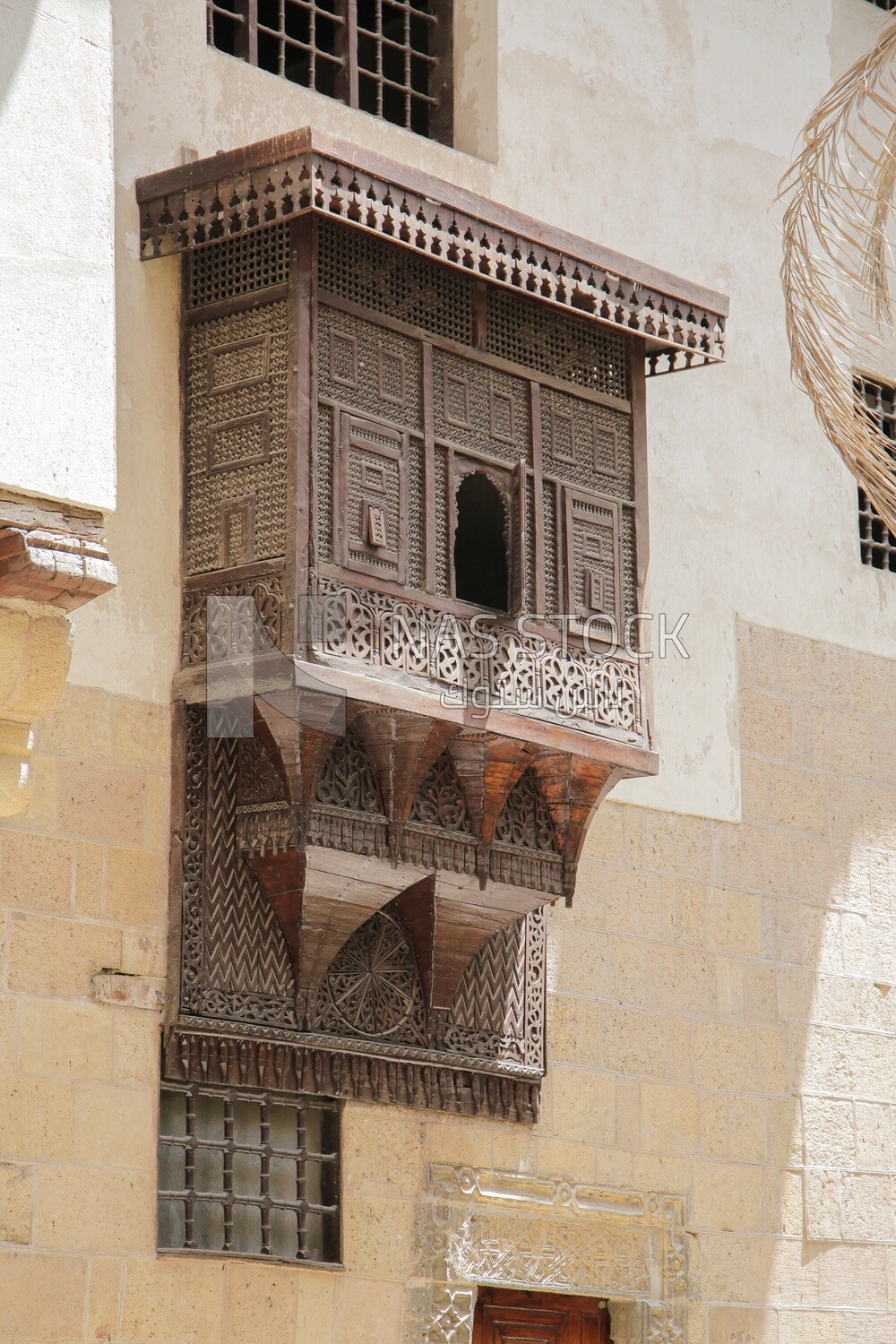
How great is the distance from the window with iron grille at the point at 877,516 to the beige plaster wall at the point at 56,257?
4.40 metres

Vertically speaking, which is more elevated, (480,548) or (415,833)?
(480,548)

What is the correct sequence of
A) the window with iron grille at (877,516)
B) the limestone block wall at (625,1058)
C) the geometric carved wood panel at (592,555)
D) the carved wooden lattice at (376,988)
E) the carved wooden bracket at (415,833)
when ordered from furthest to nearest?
the window with iron grille at (877,516) → the geometric carved wood panel at (592,555) → the carved wooden lattice at (376,988) → the carved wooden bracket at (415,833) → the limestone block wall at (625,1058)

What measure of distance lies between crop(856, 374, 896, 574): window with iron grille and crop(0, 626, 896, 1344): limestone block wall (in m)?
0.50

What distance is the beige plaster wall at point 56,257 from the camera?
507 cm

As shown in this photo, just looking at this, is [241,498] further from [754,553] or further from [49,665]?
[754,553]

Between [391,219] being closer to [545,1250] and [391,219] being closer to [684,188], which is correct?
[684,188]

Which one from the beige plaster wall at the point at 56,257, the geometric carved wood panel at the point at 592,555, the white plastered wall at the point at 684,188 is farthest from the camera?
the geometric carved wood panel at the point at 592,555

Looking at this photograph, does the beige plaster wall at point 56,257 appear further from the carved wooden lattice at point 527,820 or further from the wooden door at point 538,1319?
the wooden door at point 538,1319

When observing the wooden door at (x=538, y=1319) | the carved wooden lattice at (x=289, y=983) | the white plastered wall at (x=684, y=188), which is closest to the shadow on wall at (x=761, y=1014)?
the white plastered wall at (x=684, y=188)

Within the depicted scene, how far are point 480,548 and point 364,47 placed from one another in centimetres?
195

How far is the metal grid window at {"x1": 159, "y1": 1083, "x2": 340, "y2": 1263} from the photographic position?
625cm

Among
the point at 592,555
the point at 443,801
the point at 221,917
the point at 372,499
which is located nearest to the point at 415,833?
the point at 443,801

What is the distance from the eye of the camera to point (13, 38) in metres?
5.21

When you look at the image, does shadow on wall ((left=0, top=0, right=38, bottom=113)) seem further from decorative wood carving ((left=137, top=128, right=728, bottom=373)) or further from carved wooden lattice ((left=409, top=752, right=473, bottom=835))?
carved wooden lattice ((left=409, top=752, right=473, bottom=835))
